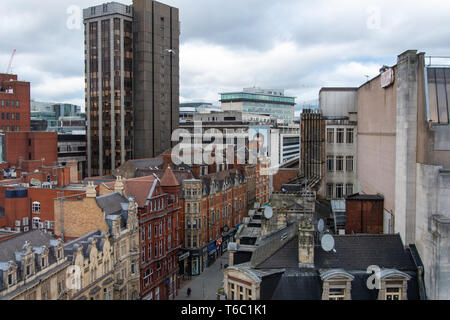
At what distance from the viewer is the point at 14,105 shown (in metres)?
128

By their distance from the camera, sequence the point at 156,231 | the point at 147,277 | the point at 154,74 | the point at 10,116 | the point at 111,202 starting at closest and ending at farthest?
1. the point at 111,202
2. the point at 147,277
3. the point at 156,231
4. the point at 10,116
5. the point at 154,74

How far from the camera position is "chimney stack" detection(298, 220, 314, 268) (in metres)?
29.8

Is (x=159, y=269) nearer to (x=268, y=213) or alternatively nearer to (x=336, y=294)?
(x=268, y=213)

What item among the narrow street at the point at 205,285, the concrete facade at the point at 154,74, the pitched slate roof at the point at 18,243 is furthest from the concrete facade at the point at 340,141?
the concrete facade at the point at 154,74

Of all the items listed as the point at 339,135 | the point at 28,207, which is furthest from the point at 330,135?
the point at 28,207

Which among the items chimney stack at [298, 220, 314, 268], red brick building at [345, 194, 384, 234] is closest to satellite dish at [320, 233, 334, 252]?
chimney stack at [298, 220, 314, 268]

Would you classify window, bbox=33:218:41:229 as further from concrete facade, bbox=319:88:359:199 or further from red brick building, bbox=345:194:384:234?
red brick building, bbox=345:194:384:234

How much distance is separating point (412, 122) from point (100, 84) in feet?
353

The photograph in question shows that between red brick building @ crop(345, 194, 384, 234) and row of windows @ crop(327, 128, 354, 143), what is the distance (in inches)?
682

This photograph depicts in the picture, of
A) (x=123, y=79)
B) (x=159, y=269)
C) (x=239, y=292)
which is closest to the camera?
(x=239, y=292)

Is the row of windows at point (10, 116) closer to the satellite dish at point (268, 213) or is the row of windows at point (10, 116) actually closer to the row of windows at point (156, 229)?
the row of windows at point (156, 229)

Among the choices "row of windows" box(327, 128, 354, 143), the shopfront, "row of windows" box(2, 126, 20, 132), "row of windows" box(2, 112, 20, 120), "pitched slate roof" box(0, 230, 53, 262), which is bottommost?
the shopfront

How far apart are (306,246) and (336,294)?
3.53 m
